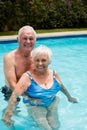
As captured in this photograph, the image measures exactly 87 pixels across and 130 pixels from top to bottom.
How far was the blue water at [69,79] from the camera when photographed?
608cm

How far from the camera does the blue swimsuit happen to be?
4910mm

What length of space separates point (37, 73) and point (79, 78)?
4237 millimetres

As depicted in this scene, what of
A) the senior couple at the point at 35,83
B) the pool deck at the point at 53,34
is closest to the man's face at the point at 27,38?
the senior couple at the point at 35,83

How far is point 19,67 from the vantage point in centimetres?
545

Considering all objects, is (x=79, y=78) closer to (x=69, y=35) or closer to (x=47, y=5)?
(x=69, y=35)

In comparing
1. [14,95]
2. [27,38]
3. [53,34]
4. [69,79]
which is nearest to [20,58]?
[27,38]

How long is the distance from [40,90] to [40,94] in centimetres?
6

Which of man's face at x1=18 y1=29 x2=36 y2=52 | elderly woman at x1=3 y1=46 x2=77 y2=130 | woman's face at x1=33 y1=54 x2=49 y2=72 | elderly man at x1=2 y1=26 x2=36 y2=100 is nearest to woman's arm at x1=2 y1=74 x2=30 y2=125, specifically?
elderly woman at x1=3 y1=46 x2=77 y2=130

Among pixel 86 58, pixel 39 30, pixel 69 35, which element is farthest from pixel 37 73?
pixel 39 30

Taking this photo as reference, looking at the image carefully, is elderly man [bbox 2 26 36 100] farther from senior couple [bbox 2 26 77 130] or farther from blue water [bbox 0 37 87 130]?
blue water [bbox 0 37 87 130]

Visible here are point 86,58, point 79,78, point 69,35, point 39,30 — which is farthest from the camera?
point 39,30

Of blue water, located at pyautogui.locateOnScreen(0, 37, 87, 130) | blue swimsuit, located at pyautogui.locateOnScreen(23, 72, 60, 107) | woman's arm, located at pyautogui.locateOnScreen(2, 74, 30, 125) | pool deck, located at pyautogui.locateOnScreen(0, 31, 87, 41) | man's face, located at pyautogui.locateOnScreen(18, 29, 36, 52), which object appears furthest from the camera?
pool deck, located at pyautogui.locateOnScreen(0, 31, 87, 41)

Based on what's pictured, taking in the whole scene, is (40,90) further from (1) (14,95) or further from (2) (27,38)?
(2) (27,38)

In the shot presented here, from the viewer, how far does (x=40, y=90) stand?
4918 mm
